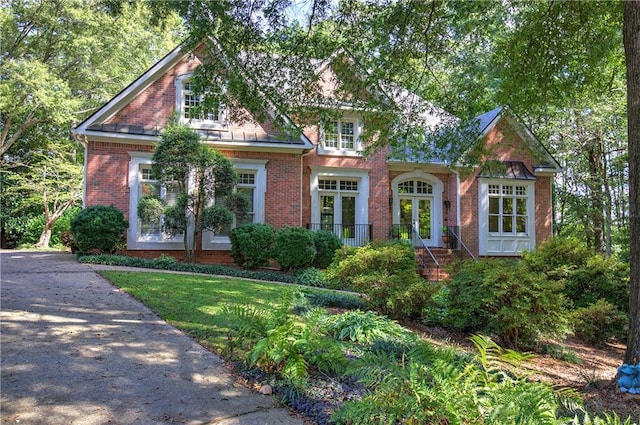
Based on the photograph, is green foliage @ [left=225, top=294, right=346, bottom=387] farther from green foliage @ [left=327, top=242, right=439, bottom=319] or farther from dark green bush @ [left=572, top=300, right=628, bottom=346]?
dark green bush @ [left=572, top=300, right=628, bottom=346]

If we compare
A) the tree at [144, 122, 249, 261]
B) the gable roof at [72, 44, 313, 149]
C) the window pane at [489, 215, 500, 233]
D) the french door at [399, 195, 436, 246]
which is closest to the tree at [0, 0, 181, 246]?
the gable roof at [72, 44, 313, 149]

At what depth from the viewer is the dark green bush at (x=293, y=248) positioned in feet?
41.5

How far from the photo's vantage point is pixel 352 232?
16.6m

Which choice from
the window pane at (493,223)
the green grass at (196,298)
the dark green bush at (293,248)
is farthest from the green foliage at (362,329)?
the window pane at (493,223)

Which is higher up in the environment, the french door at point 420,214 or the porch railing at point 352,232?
the french door at point 420,214

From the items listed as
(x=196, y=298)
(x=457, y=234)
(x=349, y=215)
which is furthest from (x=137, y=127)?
(x=457, y=234)

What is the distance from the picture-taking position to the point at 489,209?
18062 millimetres

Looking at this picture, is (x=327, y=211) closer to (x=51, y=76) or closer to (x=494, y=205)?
(x=494, y=205)

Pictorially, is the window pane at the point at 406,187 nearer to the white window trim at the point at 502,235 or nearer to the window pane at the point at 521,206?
the white window trim at the point at 502,235

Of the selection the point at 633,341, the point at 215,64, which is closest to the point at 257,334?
the point at 633,341

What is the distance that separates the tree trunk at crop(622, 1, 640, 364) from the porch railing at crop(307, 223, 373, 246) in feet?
38.8

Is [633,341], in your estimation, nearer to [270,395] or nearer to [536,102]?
[270,395]

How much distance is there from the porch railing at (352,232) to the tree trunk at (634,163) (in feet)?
38.8

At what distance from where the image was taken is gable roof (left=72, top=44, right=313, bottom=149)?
13.5 metres
